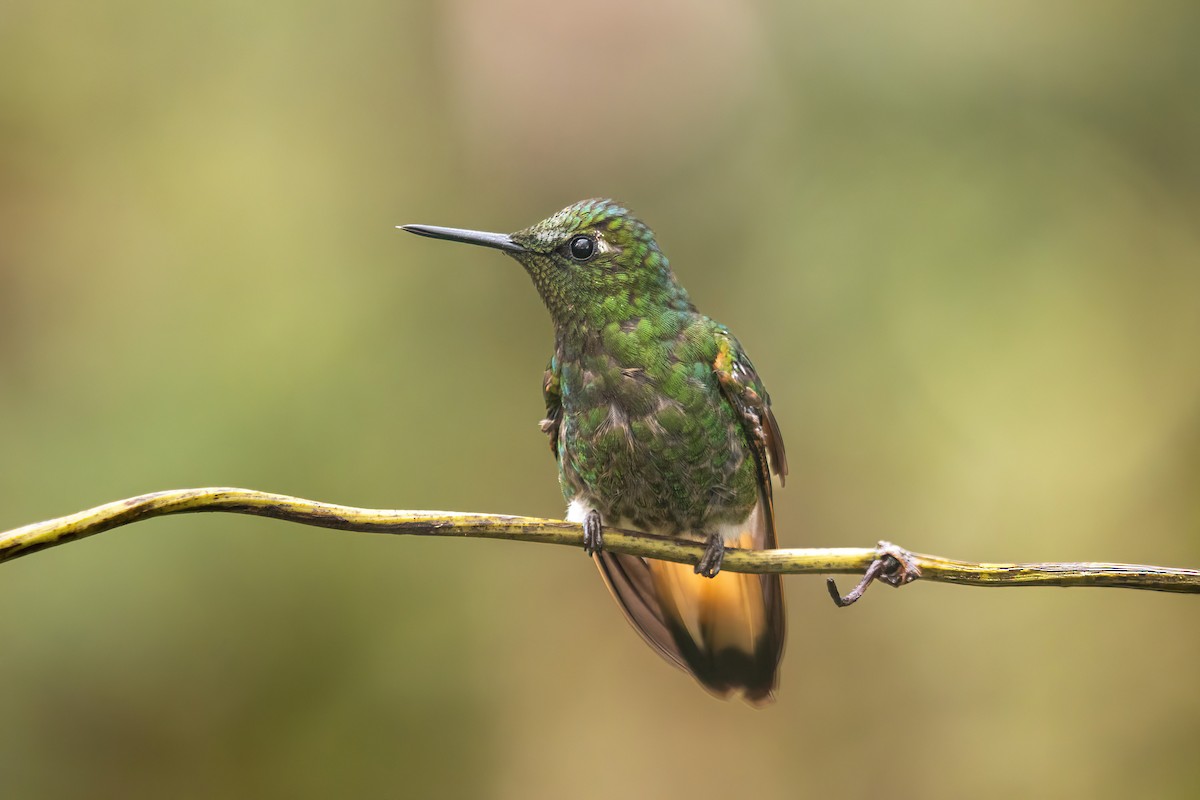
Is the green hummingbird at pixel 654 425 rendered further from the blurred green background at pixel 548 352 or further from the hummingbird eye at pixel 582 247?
the blurred green background at pixel 548 352

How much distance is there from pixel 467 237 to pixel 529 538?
1.76ft

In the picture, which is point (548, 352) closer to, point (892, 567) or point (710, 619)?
point (710, 619)

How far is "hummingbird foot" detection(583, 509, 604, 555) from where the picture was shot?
1.93m

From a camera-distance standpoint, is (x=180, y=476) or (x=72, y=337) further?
(x=72, y=337)

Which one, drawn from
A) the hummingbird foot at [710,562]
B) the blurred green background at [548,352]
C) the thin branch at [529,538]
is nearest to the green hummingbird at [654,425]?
the hummingbird foot at [710,562]

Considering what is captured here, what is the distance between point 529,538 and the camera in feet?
4.69

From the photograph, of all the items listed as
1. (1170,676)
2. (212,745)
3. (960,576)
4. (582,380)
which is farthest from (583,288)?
(1170,676)

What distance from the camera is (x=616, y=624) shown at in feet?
13.4

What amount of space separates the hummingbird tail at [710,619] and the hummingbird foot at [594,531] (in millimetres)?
76

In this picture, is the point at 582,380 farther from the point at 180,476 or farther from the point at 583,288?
the point at 180,476

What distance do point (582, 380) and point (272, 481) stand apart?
2055mm

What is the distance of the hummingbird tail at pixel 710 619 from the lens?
2.19 metres

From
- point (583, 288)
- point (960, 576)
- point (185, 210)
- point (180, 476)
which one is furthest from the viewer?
point (185, 210)

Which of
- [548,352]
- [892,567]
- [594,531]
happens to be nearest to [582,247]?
[594,531]
